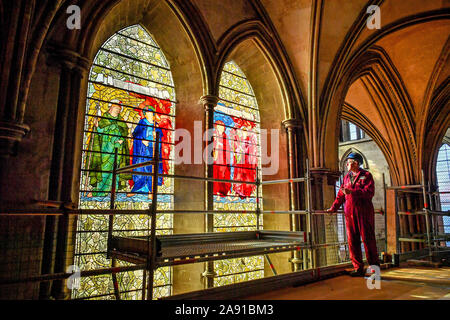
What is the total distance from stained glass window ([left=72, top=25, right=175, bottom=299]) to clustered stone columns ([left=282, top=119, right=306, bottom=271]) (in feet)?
8.97

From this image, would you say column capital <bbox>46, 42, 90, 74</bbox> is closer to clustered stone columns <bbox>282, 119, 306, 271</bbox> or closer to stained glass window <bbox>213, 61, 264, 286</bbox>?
stained glass window <bbox>213, 61, 264, 286</bbox>

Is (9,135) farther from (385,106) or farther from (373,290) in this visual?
(385,106)

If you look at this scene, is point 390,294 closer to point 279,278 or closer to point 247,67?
point 279,278

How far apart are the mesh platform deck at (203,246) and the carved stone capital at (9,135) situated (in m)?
1.47

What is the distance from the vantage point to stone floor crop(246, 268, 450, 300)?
3.09 metres

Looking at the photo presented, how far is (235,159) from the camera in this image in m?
6.88

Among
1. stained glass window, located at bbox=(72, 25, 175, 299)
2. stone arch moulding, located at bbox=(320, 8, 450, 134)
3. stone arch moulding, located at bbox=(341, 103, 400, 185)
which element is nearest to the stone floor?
stained glass window, located at bbox=(72, 25, 175, 299)

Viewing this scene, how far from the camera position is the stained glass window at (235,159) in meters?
6.38

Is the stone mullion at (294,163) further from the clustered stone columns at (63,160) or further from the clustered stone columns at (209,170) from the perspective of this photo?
the clustered stone columns at (63,160)

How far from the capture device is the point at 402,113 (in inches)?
A: 419

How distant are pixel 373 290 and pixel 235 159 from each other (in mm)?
4020

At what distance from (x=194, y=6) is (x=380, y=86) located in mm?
6875

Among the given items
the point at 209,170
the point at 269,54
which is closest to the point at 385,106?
the point at 269,54

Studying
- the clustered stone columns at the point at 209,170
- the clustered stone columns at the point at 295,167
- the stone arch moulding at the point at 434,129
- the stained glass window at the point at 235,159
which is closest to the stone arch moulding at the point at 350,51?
the clustered stone columns at the point at 295,167
